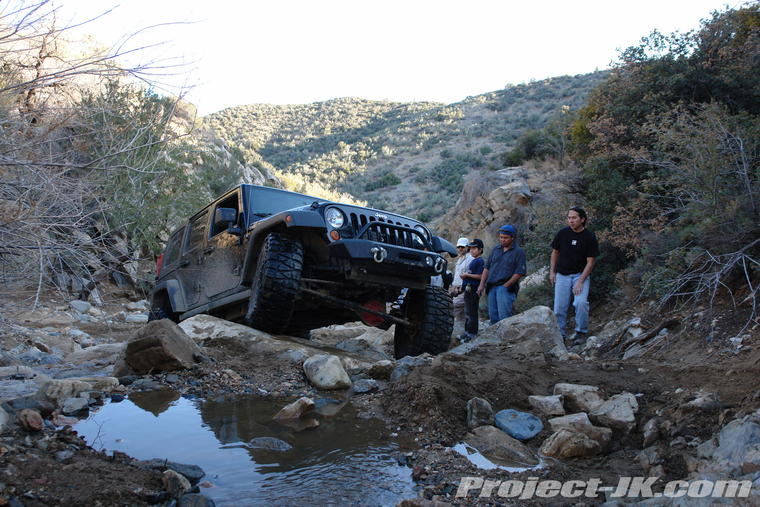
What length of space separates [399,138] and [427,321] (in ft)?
110

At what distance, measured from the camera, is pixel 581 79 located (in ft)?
120

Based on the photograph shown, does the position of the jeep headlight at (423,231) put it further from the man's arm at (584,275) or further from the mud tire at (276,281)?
the man's arm at (584,275)

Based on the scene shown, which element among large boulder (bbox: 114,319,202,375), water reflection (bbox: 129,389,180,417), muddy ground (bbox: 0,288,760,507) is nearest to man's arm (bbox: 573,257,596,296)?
muddy ground (bbox: 0,288,760,507)

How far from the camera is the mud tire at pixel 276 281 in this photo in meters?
4.68

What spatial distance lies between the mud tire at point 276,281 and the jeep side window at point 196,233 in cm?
213

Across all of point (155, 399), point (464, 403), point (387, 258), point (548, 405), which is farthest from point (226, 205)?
point (548, 405)

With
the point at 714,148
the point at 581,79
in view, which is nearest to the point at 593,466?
the point at 714,148

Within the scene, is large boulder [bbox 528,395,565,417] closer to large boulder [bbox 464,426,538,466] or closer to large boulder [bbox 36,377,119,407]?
large boulder [bbox 464,426,538,466]

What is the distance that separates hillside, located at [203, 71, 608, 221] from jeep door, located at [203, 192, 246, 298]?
1617 centimetres

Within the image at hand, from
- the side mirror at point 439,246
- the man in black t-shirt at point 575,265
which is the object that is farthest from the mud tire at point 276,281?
the man in black t-shirt at point 575,265

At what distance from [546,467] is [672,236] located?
5.37 meters

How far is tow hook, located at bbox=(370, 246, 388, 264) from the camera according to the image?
4.66m

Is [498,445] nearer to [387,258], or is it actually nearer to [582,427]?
[582,427]

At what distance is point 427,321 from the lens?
5449 millimetres
